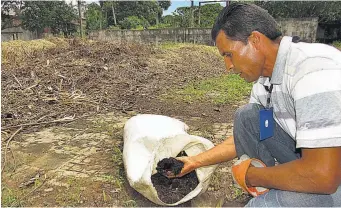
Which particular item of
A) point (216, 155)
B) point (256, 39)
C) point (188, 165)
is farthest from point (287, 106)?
point (188, 165)

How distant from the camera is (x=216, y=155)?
196 cm

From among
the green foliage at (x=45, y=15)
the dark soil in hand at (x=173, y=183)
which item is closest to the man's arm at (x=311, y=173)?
the dark soil in hand at (x=173, y=183)

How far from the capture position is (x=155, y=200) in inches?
76.2

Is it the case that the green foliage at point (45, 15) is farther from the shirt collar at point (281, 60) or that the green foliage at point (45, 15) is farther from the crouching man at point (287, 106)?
the shirt collar at point (281, 60)

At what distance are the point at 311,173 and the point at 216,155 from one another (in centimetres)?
80

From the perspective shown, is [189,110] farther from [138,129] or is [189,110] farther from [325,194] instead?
[325,194]

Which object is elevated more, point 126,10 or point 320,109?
point 126,10

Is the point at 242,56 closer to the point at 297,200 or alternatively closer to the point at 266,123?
the point at 266,123

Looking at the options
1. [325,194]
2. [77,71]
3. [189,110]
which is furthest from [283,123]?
[77,71]

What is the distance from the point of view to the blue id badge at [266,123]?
1.63 meters

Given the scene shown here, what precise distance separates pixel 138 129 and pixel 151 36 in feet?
43.7

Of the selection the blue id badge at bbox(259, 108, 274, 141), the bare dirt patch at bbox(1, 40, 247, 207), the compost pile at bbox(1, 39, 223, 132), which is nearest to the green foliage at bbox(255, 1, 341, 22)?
the compost pile at bbox(1, 39, 223, 132)

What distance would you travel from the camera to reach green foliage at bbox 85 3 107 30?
88.1 ft

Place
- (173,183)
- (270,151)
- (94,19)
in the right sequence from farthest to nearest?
(94,19) → (173,183) → (270,151)
